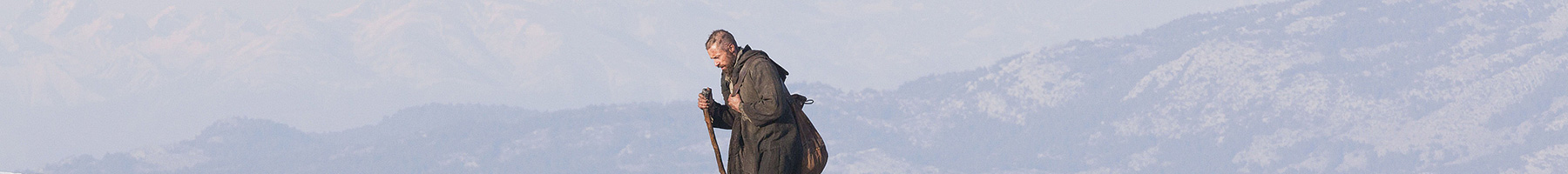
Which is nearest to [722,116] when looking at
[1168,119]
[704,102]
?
[704,102]

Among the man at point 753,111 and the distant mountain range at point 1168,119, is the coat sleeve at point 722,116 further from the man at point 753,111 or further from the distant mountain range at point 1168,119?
the distant mountain range at point 1168,119

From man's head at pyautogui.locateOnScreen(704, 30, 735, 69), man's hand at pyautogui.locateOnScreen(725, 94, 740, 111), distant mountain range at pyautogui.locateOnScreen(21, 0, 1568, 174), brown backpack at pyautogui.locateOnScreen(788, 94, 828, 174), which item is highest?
distant mountain range at pyautogui.locateOnScreen(21, 0, 1568, 174)

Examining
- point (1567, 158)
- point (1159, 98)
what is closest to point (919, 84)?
point (1159, 98)

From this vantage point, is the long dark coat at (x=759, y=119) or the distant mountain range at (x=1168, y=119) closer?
the long dark coat at (x=759, y=119)

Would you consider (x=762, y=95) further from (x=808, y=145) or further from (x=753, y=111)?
(x=808, y=145)

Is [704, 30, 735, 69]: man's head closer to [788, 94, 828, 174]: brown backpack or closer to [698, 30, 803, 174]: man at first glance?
[698, 30, 803, 174]: man

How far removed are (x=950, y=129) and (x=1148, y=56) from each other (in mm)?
23152

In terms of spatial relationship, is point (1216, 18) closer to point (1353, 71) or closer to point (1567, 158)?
point (1353, 71)

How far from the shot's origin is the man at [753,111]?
1103 centimetres

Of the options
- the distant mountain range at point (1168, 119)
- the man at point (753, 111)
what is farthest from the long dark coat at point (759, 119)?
the distant mountain range at point (1168, 119)

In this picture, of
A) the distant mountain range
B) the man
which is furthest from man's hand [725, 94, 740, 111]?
the distant mountain range

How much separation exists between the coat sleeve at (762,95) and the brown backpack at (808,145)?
0.23 m

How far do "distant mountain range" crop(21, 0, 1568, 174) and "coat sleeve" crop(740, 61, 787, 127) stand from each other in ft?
368

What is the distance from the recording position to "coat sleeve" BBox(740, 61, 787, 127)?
36.0 feet
